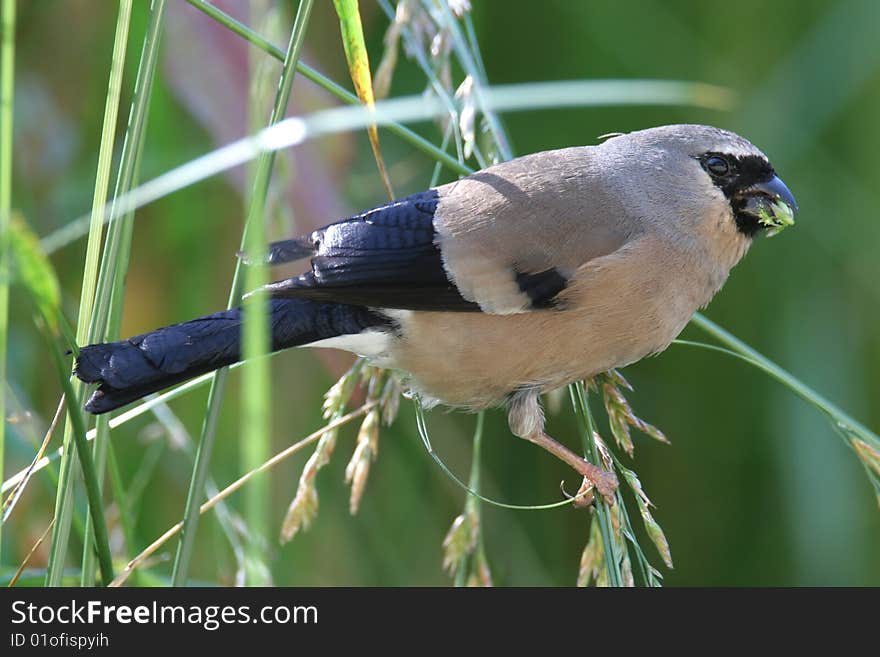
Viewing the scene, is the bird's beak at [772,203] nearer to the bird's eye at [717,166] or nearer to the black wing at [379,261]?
the bird's eye at [717,166]

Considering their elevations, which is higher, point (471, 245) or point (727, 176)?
point (727, 176)

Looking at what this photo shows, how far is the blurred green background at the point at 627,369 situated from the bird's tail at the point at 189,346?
19.4 inches

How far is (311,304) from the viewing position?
92.0 inches

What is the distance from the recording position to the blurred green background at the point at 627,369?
9.57 feet

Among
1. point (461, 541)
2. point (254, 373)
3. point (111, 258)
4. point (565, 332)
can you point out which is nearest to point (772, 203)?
point (565, 332)

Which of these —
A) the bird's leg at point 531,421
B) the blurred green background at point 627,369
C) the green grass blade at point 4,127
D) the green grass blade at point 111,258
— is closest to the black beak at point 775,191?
the bird's leg at point 531,421

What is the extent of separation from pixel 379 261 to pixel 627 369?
1.39 m

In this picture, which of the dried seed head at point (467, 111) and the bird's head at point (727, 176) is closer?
the dried seed head at point (467, 111)

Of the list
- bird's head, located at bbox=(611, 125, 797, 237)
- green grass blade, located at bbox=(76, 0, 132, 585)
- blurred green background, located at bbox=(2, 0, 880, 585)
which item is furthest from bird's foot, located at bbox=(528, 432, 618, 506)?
green grass blade, located at bbox=(76, 0, 132, 585)

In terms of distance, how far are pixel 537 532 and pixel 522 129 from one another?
135 centimetres

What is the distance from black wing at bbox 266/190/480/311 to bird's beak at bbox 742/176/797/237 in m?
0.75

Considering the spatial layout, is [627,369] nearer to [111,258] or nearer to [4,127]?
[111,258]

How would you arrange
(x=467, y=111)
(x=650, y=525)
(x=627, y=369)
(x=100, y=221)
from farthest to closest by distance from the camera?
1. (x=627, y=369)
2. (x=467, y=111)
3. (x=650, y=525)
4. (x=100, y=221)

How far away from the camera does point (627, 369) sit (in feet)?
11.1
